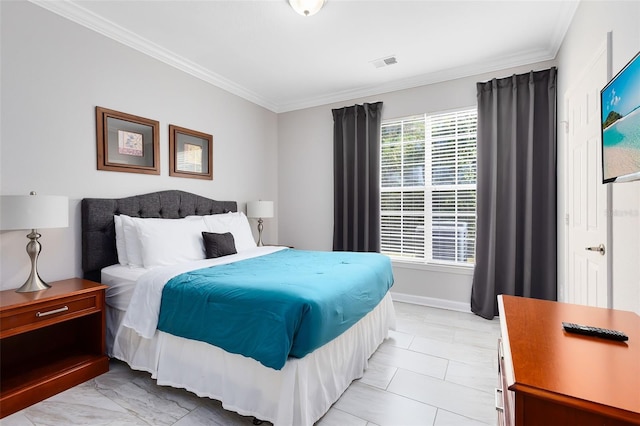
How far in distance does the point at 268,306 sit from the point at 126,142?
2.37 m

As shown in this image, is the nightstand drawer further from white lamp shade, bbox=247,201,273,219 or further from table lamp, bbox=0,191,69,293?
white lamp shade, bbox=247,201,273,219

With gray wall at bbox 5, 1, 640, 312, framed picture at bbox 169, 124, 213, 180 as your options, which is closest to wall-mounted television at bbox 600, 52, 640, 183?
gray wall at bbox 5, 1, 640, 312

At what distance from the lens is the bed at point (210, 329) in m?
1.68

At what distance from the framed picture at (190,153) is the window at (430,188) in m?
2.31

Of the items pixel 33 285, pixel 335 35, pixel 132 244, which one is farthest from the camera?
pixel 335 35

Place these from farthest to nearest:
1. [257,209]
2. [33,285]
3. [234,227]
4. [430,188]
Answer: [257,209], [430,188], [234,227], [33,285]

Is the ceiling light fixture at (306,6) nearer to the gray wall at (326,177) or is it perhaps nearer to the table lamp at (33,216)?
the gray wall at (326,177)

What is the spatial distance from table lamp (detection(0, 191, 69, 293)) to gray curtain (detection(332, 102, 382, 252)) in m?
3.05

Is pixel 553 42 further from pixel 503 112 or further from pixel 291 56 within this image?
pixel 291 56

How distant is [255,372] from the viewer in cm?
175

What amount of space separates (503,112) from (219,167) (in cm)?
344

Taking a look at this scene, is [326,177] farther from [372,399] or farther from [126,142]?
[372,399]

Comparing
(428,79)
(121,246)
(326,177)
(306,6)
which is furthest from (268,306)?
(428,79)

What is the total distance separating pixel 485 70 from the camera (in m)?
3.50
